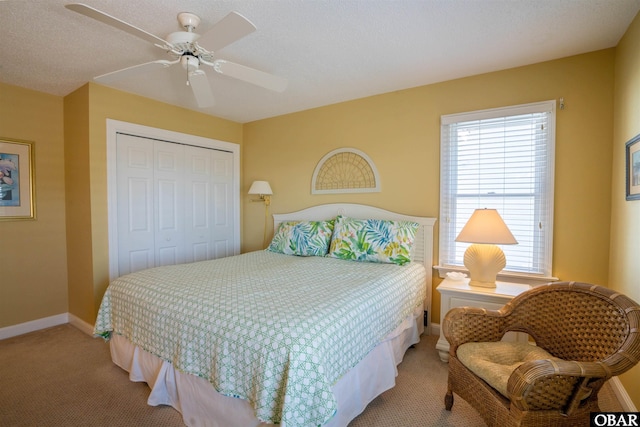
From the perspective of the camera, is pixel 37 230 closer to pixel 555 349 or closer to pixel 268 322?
pixel 268 322

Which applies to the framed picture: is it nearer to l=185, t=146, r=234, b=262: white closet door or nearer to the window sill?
l=185, t=146, r=234, b=262: white closet door

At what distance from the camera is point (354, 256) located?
9.22ft

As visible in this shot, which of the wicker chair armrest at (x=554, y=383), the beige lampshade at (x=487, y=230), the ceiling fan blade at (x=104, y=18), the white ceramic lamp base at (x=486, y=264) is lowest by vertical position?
the wicker chair armrest at (x=554, y=383)

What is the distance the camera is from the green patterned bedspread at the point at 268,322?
4.10 ft

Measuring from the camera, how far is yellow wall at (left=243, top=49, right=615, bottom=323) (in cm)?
227

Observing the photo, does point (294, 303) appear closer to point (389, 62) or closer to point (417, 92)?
point (389, 62)

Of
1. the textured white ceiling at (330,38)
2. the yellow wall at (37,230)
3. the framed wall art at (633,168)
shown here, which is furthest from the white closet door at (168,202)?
the framed wall art at (633,168)

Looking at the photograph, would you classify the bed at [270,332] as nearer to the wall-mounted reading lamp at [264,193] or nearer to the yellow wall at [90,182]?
the yellow wall at [90,182]

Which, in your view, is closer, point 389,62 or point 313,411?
point 313,411

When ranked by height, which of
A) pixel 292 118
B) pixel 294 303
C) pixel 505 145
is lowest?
pixel 294 303

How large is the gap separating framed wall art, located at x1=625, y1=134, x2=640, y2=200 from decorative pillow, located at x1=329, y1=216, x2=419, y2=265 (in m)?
1.43

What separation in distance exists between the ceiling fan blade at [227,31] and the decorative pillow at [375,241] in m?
1.90

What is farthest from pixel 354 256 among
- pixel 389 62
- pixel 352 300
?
pixel 389 62

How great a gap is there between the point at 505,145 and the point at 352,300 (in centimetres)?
198
